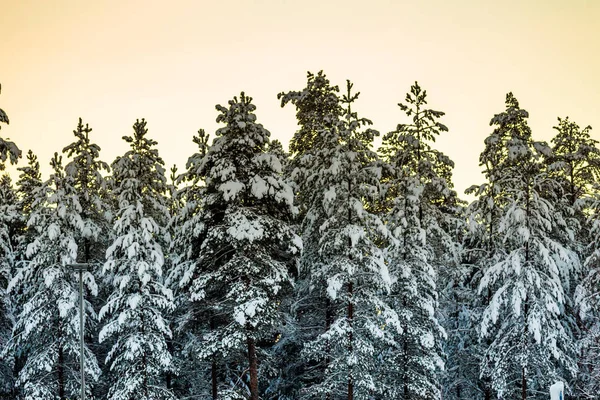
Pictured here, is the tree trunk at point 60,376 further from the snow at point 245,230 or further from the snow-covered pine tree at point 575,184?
the snow-covered pine tree at point 575,184

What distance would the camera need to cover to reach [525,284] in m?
24.8

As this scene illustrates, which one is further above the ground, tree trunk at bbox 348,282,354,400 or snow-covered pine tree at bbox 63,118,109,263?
snow-covered pine tree at bbox 63,118,109,263

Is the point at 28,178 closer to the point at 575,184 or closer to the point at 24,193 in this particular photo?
the point at 24,193

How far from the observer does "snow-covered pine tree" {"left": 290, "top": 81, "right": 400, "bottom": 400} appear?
2322 cm

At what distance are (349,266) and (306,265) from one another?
458 centimetres

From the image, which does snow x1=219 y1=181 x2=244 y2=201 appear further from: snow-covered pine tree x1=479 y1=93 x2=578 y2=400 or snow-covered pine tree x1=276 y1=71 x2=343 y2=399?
snow-covered pine tree x1=479 y1=93 x2=578 y2=400

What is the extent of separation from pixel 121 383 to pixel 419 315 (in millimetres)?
12901

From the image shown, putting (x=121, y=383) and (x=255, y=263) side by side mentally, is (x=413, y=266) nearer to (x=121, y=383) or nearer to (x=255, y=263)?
(x=255, y=263)

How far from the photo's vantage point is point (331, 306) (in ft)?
86.2

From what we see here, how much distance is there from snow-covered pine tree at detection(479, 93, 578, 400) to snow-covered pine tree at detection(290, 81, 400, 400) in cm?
497

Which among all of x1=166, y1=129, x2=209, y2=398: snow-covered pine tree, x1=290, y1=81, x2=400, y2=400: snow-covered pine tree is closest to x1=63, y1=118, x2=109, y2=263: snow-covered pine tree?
x1=166, y1=129, x2=209, y2=398: snow-covered pine tree

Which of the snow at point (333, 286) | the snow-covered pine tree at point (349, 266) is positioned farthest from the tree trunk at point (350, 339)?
the snow at point (333, 286)

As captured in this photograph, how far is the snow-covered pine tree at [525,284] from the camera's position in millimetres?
24516

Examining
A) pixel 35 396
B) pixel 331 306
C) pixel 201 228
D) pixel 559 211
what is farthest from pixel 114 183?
pixel 559 211
